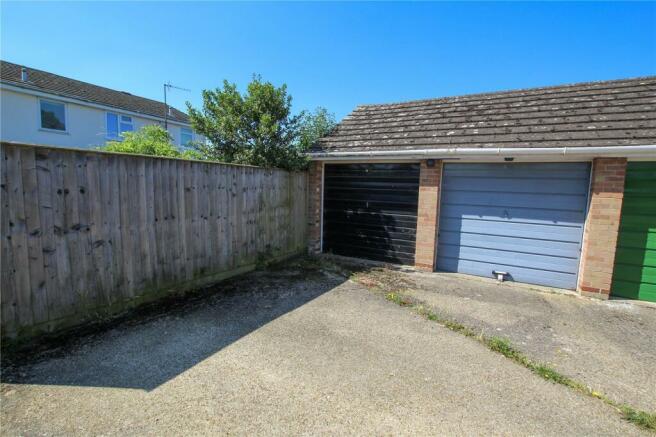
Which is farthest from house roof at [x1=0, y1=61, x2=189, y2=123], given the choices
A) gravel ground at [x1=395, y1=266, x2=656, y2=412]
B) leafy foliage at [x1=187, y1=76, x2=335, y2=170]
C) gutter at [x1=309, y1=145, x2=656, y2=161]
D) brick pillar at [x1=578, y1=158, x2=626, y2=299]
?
brick pillar at [x1=578, y1=158, x2=626, y2=299]

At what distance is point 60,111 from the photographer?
1469 cm

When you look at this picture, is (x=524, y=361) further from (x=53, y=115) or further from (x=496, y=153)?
(x=53, y=115)

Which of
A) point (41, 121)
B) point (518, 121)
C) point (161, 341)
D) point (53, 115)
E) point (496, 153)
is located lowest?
point (161, 341)

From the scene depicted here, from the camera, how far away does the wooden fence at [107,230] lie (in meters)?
3.29

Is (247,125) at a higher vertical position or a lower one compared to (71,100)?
lower

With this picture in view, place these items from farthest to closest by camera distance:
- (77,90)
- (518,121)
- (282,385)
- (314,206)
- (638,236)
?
(77,90), (314,206), (518,121), (638,236), (282,385)

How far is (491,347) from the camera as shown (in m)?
3.70

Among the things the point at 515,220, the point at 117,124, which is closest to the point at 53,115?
the point at 117,124

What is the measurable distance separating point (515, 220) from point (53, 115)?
18.5 metres

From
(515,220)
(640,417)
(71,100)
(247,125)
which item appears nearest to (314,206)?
(247,125)

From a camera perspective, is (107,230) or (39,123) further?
(39,123)

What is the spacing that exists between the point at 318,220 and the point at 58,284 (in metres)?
5.36

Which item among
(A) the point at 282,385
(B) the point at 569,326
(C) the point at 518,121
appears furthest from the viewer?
(C) the point at 518,121

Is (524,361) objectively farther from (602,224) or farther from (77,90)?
(77,90)
